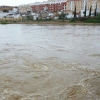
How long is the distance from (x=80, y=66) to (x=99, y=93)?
177 centimetres

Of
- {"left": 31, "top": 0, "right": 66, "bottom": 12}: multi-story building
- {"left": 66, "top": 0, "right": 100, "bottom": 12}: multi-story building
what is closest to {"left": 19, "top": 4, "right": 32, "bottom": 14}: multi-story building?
{"left": 31, "top": 0, "right": 66, "bottom": 12}: multi-story building

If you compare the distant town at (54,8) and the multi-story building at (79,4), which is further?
the multi-story building at (79,4)

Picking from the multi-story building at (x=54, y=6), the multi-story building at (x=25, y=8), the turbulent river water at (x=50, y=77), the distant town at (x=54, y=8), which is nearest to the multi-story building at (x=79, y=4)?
the distant town at (x=54, y=8)

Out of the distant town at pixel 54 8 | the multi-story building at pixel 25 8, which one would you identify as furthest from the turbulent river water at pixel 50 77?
the multi-story building at pixel 25 8

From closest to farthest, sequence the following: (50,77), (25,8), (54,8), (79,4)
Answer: (50,77) < (79,4) < (54,8) < (25,8)

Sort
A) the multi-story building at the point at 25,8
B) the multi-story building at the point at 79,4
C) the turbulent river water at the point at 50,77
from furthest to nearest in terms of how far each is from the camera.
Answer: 1. the multi-story building at the point at 25,8
2. the multi-story building at the point at 79,4
3. the turbulent river water at the point at 50,77

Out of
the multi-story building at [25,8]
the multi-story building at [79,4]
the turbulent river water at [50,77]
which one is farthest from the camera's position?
the multi-story building at [25,8]

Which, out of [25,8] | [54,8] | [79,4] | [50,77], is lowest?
[50,77]

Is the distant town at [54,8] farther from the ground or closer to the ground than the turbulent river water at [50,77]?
farther from the ground

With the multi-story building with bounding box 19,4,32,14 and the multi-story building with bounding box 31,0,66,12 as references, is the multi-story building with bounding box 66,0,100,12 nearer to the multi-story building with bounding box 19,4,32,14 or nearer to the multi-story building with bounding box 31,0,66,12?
the multi-story building with bounding box 31,0,66,12

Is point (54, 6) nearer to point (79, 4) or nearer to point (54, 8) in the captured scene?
point (54, 8)

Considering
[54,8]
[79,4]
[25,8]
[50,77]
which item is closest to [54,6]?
[54,8]

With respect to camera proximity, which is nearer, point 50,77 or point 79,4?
point 50,77

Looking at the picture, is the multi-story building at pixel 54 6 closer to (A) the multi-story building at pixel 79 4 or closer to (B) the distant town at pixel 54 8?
(B) the distant town at pixel 54 8
